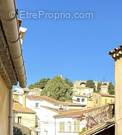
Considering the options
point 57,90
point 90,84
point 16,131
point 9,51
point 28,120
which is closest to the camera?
point 9,51

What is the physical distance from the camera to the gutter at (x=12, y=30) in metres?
6.45

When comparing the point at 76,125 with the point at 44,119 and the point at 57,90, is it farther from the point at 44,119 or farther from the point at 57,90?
the point at 57,90

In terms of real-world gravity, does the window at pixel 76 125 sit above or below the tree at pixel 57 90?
below

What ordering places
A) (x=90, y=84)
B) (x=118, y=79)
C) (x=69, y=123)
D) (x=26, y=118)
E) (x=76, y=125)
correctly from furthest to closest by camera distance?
(x=90, y=84)
(x=26, y=118)
(x=69, y=123)
(x=76, y=125)
(x=118, y=79)

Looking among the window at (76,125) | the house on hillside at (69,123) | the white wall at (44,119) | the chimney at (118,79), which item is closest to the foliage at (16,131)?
the house on hillside at (69,123)

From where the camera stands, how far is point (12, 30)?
24.9ft

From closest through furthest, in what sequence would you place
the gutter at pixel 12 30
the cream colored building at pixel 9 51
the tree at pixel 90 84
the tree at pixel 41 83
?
1. the gutter at pixel 12 30
2. the cream colored building at pixel 9 51
3. the tree at pixel 41 83
4. the tree at pixel 90 84

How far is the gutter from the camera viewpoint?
6448mm

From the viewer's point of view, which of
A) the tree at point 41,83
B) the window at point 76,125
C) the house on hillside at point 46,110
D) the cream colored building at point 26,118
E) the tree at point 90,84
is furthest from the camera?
the tree at point 90,84

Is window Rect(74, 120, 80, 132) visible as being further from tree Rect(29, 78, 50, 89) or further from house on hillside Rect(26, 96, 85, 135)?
tree Rect(29, 78, 50, 89)

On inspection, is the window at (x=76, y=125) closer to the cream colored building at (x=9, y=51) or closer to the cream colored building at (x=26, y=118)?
→ the cream colored building at (x=26, y=118)

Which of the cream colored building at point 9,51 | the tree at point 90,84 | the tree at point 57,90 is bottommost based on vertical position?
the cream colored building at point 9,51

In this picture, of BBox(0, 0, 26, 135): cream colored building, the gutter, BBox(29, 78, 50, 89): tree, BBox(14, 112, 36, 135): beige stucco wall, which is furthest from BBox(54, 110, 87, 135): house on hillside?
the gutter

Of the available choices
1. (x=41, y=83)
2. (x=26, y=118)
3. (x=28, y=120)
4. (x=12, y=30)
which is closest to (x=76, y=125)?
(x=26, y=118)
